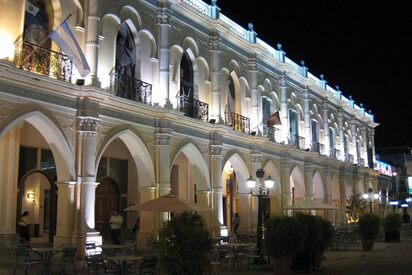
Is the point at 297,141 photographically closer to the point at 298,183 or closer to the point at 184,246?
the point at 298,183

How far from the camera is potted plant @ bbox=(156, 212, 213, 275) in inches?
408

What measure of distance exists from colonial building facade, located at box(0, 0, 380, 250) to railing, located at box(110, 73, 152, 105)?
53mm

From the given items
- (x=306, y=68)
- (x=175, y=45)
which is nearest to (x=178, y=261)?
(x=175, y=45)

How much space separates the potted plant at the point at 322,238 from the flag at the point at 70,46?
8955 millimetres

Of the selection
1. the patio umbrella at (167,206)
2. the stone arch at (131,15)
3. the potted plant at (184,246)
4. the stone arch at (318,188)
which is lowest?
the potted plant at (184,246)

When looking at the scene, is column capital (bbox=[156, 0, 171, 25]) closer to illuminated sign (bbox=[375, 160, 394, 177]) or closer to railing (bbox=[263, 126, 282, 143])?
railing (bbox=[263, 126, 282, 143])

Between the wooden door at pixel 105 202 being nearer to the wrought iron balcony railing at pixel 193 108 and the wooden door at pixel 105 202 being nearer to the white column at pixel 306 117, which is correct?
the wrought iron balcony railing at pixel 193 108

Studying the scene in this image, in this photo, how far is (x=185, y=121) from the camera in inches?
870

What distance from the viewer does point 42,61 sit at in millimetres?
16422

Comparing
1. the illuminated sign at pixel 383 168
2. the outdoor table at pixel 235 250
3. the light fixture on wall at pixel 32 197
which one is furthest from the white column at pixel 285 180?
the illuminated sign at pixel 383 168

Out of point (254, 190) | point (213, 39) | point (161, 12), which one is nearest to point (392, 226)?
point (254, 190)

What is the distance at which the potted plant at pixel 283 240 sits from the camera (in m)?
14.8

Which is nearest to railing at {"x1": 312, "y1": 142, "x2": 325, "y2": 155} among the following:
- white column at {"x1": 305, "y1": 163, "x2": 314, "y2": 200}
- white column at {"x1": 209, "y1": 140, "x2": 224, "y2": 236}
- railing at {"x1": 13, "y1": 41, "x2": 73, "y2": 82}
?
white column at {"x1": 305, "y1": 163, "x2": 314, "y2": 200}

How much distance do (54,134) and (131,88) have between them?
4.19m
